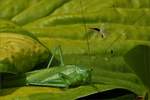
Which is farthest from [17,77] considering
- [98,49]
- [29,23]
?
[29,23]

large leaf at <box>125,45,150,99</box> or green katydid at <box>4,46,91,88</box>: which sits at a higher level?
large leaf at <box>125,45,150,99</box>

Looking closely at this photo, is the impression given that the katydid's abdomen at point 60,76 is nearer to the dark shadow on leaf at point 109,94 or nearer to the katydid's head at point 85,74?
the katydid's head at point 85,74

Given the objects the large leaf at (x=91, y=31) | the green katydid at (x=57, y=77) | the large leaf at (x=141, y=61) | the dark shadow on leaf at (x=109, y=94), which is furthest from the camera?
the large leaf at (x=91, y=31)

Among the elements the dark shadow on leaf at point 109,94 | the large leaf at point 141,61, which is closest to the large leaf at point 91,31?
the dark shadow on leaf at point 109,94

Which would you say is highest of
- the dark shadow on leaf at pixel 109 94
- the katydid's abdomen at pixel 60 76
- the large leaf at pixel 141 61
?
the large leaf at pixel 141 61

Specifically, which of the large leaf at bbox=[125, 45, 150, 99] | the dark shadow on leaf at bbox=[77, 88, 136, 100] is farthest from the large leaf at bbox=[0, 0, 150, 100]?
the large leaf at bbox=[125, 45, 150, 99]

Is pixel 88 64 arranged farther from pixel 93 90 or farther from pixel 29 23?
pixel 29 23

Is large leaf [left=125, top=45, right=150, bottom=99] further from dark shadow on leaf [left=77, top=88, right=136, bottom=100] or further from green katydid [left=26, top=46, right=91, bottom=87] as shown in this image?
green katydid [left=26, top=46, right=91, bottom=87]
